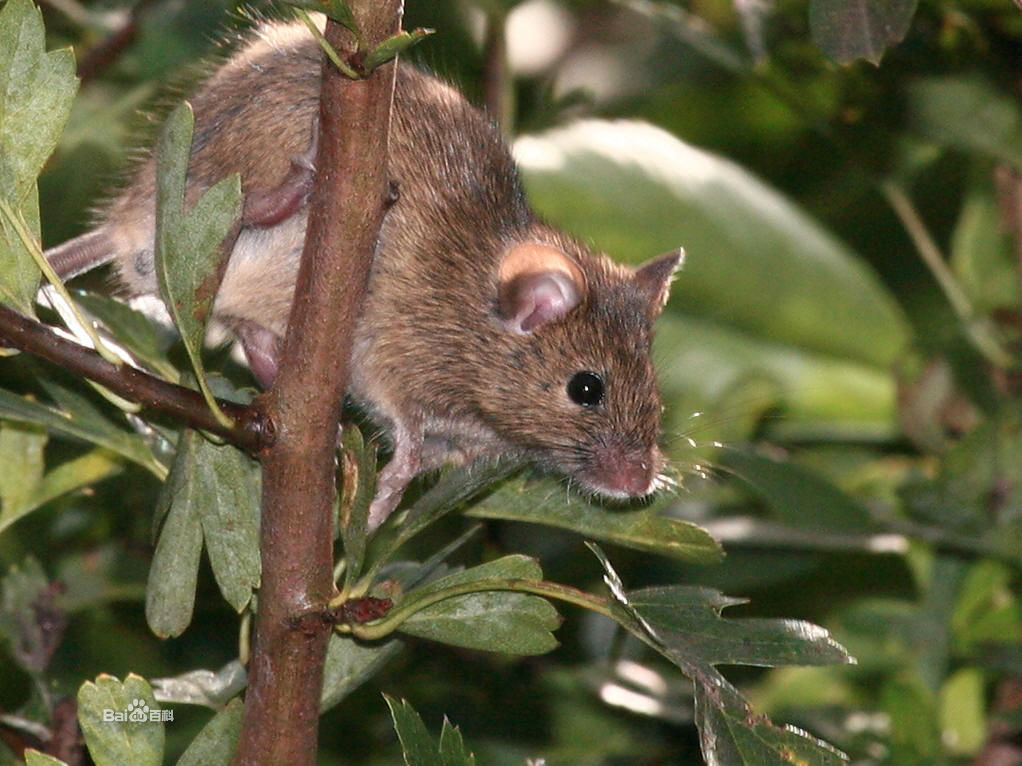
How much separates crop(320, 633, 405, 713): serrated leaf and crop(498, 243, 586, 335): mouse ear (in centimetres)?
69

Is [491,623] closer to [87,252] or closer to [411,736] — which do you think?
[411,736]

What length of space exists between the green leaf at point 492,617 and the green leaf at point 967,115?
1.75 m

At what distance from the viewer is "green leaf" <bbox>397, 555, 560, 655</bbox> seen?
1412 millimetres

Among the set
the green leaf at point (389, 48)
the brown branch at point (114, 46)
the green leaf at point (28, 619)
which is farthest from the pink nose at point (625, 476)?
the brown branch at point (114, 46)

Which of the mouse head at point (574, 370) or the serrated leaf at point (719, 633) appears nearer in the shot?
the serrated leaf at point (719, 633)

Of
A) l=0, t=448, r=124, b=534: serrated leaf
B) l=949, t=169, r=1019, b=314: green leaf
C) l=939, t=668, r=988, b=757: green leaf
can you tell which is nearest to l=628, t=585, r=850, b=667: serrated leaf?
l=0, t=448, r=124, b=534: serrated leaf

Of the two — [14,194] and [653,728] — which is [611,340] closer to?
[653,728]

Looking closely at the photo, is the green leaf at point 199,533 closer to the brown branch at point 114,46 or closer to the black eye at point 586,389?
the black eye at point 586,389

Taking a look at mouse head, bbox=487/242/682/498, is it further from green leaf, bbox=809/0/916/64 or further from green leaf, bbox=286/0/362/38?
green leaf, bbox=286/0/362/38

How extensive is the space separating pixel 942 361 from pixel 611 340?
1088mm

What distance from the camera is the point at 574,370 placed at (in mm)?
2189

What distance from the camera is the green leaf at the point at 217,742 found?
1.41 metres

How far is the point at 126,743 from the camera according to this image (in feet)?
4.55

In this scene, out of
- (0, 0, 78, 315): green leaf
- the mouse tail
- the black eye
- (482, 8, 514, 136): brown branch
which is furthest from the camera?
(482, 8, 514, 136): brown branch
